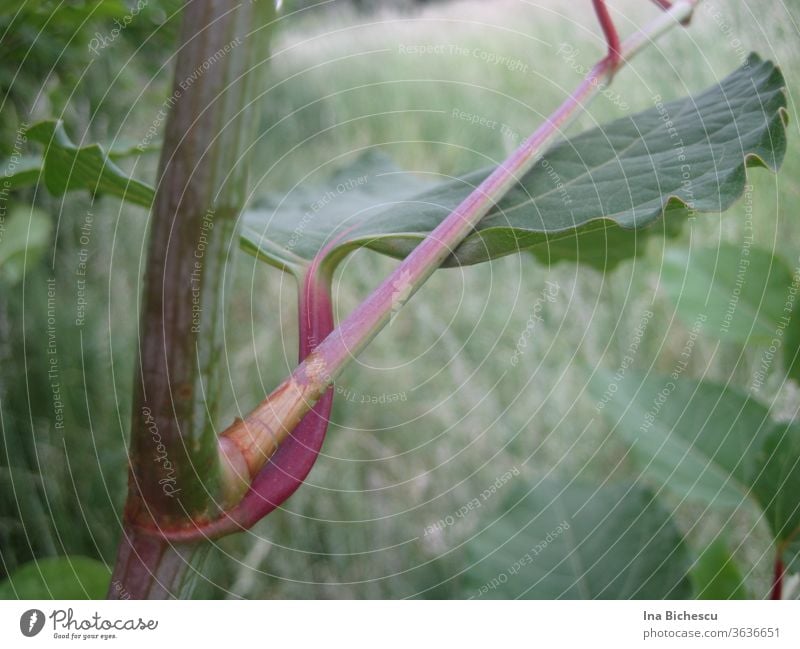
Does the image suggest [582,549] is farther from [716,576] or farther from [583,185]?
[583,185]

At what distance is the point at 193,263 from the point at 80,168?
0.09m

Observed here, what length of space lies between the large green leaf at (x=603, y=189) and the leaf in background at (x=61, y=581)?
15 centimetres

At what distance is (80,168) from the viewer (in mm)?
222

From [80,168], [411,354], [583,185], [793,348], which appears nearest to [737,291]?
[793,348]

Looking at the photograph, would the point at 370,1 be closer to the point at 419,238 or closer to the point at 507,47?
the point at 507,47

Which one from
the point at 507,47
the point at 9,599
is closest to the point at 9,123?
the point at 9,599

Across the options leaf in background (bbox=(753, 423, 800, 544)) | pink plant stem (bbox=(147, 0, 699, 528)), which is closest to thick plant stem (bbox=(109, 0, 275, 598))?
pink plant stem (bbox=(147, 0, 699, 528))

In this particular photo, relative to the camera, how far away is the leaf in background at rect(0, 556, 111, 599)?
0.90ft

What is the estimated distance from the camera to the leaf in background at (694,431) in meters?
0.32

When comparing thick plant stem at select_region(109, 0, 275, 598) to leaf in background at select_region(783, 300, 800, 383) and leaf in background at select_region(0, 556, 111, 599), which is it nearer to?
leaf in background at select_region(0, 556, 111, 599)

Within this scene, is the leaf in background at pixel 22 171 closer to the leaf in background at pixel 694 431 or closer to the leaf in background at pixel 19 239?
the leaf in background at pixel 19 239
